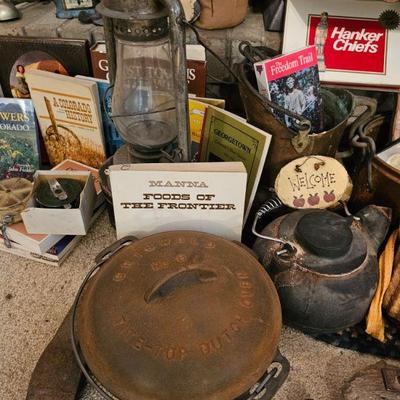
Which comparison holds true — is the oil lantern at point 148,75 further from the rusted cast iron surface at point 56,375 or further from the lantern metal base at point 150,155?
the rusted cast iron surface at point 56,375

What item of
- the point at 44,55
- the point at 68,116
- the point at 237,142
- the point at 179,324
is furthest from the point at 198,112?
the point at 179,324

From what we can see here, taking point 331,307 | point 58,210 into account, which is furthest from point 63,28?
point 331,307

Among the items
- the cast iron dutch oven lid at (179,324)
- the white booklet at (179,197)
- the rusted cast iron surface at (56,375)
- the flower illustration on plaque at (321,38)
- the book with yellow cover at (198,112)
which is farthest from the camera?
the flower illustration on plaque at (321,38)

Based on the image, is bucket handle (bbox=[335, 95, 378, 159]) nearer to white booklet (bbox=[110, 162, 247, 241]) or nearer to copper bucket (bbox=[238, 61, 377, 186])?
copper bucket (bbox=[238, 61, 377, 186])

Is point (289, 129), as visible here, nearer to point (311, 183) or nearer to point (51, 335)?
point (311, 183)

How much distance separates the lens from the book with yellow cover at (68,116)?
3.61 ft

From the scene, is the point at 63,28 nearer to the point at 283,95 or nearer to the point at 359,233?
the point at 283,95

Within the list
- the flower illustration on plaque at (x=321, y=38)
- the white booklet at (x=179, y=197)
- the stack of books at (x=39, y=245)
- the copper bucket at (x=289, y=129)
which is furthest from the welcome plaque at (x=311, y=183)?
the stack of books at (x=39, y=245)

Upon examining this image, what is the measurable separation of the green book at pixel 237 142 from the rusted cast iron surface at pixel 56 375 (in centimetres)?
51

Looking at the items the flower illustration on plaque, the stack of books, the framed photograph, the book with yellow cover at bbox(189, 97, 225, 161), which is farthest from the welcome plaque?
the framed photograph

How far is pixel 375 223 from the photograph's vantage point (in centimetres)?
88

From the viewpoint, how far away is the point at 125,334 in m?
0.64

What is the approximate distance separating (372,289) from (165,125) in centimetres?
58

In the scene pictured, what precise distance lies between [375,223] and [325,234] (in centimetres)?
16
